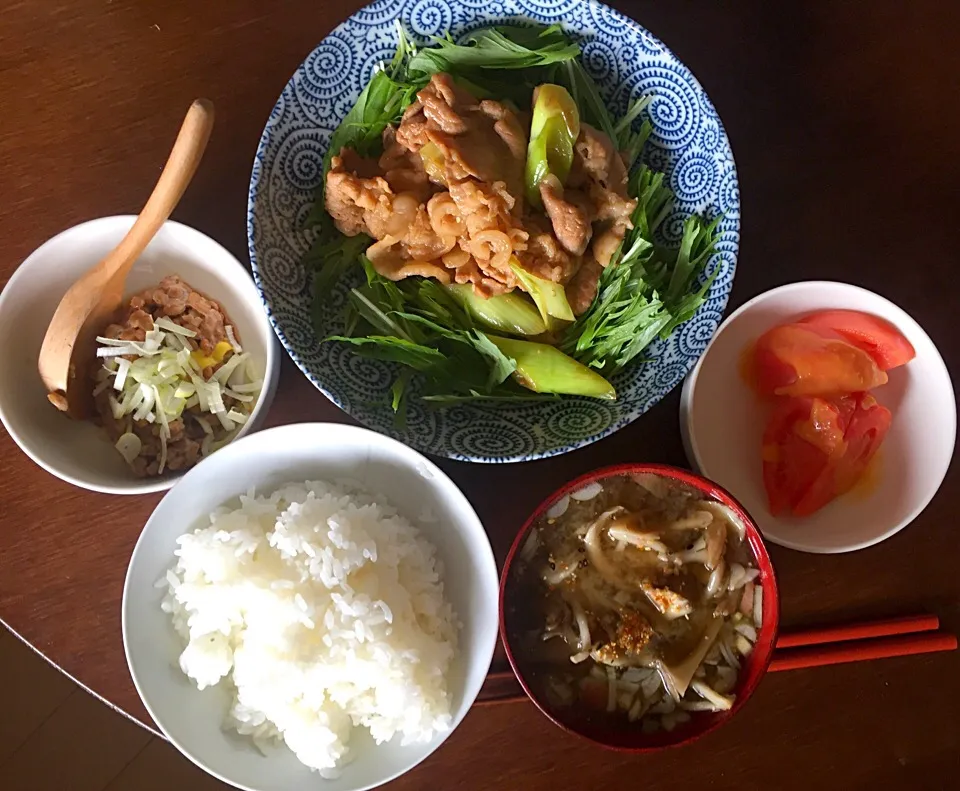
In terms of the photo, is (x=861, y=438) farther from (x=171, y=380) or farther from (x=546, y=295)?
(x=171, y=380)

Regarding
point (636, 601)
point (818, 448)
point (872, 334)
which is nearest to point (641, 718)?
point (636, 601)

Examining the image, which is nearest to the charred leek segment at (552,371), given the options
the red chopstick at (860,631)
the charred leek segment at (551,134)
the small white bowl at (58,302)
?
the charred leek segment at (551,134)

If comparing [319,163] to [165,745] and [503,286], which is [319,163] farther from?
[165,745]

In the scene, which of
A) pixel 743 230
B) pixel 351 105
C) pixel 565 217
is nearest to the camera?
pixel 565 217

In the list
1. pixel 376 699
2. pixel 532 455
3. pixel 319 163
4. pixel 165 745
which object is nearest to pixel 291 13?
pixel 319 163

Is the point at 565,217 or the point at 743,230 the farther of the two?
the point at 743,230

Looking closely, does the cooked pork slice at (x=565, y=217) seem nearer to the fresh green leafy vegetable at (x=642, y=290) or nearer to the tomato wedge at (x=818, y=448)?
the fresh green leafy vegetable at (x=642, y=290)
